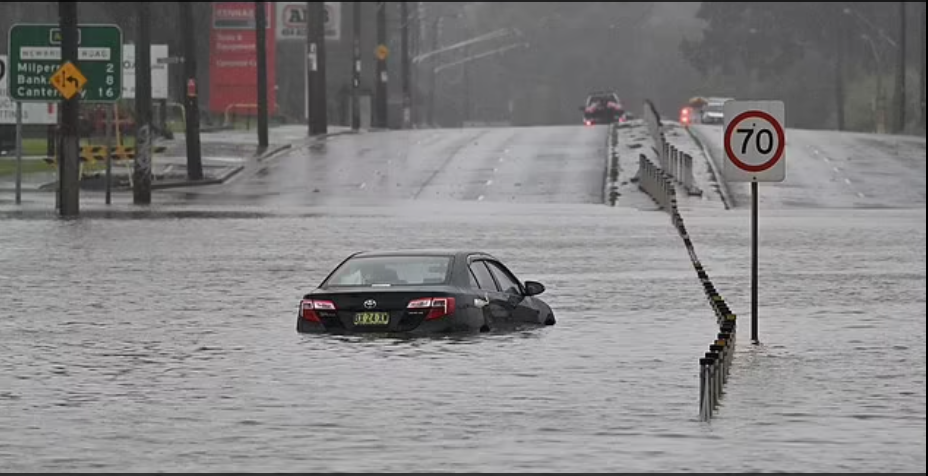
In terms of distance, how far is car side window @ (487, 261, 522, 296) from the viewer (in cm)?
2686

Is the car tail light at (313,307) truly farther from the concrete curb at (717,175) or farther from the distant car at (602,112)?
the distant car at (602,112)

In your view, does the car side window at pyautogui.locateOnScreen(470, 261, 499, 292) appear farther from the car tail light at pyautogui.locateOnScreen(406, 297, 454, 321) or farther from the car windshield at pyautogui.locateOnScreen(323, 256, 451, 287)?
the car tail light at pyautogui.locateOnScreen(406, 297, 454, 321)

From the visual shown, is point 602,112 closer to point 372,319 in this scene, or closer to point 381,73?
point 381,73

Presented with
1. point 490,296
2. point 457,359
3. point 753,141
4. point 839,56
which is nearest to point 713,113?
point 839,56

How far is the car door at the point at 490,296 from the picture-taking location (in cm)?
2583

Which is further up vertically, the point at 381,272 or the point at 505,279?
the point at 381,272

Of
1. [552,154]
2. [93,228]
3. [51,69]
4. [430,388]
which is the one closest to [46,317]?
[430,388]

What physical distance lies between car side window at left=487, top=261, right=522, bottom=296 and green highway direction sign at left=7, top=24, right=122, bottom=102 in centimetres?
2943

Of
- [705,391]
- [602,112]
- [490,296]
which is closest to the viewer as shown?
[705,391]

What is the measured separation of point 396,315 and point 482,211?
34034 mm

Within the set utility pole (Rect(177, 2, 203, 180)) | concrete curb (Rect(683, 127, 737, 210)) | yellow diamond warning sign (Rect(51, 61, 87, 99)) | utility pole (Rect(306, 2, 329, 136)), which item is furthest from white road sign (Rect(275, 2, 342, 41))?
yellow diamond warning sign (Rect(51, 61, 87, 99))

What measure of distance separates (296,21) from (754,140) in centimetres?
9228

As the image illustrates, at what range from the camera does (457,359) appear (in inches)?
954

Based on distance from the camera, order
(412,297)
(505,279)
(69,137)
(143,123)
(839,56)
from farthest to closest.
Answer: (839,56) < (143,123) < (69,137) < (505,279) < (412,297)
